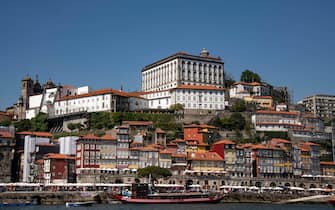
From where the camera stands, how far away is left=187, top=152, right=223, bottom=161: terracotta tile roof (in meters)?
80.1

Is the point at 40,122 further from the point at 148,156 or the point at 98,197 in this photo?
the point at 98,197

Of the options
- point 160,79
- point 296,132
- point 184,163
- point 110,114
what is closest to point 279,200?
point 184,163

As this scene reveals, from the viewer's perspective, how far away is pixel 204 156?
80938mm

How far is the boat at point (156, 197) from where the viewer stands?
64.2 meters

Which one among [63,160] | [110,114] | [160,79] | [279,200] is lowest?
[279,200]

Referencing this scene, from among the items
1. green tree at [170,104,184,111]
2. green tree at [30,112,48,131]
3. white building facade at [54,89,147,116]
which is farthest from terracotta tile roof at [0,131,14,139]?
green tree at [170,104,184,111]

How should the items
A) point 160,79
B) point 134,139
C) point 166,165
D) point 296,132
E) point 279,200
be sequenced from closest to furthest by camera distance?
point 279,200
point 166,165
point 134,139
point 296,132
point 160,79

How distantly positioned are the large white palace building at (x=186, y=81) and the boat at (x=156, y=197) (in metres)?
36.3

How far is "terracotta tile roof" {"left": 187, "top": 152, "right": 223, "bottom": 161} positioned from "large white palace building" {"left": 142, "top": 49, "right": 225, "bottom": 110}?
19789 millimetres

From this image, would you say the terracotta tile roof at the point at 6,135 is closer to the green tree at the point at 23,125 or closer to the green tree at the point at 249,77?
the green tree at the point at 23,125

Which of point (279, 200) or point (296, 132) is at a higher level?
point (296, 132)

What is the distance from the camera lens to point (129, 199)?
6425cm

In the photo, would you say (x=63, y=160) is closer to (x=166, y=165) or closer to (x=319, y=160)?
(x=166, y=165)

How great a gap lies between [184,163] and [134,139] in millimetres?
9621
